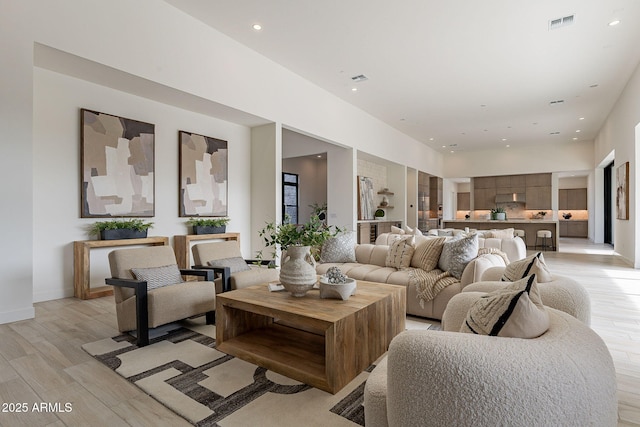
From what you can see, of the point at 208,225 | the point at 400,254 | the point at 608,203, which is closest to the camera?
the point at 400,254

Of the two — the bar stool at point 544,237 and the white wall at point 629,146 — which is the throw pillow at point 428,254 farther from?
the bar stool at point 544,237

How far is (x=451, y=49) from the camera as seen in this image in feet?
17.6

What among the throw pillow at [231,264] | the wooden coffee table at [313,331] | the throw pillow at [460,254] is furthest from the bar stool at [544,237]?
the throw pillow at [231,264]

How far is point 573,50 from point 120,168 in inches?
282

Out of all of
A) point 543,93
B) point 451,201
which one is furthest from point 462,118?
point 451,201

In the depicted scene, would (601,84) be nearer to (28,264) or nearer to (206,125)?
(206,125)

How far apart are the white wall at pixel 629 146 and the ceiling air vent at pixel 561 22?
8.73 ft

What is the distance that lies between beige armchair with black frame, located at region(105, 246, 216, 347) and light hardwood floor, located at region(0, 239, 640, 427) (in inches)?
14.5

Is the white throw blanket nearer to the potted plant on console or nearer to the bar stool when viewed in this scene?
the potted plant on console

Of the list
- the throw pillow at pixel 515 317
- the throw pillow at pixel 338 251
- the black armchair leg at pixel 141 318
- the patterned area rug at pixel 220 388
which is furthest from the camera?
the throw pillow at pixel 338 251

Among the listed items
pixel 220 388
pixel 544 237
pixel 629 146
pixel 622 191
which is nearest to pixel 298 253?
pixel 220 388

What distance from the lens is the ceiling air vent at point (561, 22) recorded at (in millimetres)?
4469

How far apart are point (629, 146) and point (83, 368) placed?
963 centimetres

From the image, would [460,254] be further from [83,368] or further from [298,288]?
[83,368]
